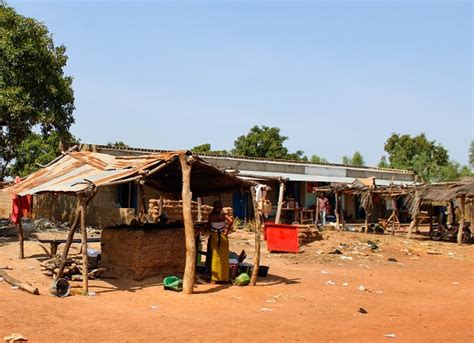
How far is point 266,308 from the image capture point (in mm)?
8562

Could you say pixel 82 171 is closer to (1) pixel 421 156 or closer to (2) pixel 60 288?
(2) pixel 60 288

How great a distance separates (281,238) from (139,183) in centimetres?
642

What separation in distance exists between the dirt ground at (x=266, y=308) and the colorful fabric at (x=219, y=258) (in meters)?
0.30

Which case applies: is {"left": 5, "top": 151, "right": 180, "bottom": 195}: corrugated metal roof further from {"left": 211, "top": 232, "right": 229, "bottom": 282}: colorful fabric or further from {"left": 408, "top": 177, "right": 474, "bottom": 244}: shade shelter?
{"left": 408, "top": 177, "right": 474, "bottom": 244}: shade shelter

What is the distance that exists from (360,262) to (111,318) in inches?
362

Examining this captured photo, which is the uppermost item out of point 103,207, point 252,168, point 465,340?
point 252,168

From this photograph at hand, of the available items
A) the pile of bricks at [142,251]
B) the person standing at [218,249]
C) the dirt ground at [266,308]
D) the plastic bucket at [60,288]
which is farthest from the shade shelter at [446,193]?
the plastic bucket at [60,288]

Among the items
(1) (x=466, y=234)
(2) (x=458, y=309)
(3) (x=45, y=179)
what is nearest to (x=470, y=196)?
(1) (x=466, y=234)

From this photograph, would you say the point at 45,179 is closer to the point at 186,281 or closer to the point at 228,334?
the point at 186,281

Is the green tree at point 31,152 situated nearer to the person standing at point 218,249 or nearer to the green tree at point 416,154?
the person standing at point 218,249

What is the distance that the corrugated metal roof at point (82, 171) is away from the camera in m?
9.62

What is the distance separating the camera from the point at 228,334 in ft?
22.4

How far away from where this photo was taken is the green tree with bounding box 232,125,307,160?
128 feet

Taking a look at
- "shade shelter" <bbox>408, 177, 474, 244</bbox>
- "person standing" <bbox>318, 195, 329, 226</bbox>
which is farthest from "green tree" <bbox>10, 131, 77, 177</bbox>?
"shade shelter" <bbox>408, 177, 474, 244</bbox>
